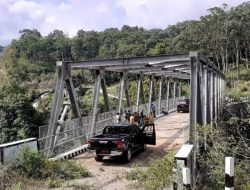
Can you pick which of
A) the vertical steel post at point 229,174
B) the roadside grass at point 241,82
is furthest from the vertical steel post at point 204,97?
the roadside grass at point 241,82

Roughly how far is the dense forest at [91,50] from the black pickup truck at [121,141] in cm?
2056

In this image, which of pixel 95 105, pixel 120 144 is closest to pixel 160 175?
pixel 120 144

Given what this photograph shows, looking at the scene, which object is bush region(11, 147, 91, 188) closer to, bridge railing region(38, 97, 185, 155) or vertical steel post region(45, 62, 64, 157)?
bridge railing region(38, 97, 185, 155)

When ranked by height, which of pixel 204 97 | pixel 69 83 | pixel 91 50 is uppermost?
pixel 91 50

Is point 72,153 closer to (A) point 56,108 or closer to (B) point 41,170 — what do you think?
(A) point 56,108

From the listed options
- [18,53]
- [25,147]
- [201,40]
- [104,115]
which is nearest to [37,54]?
[18,53]

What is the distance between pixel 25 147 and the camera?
503 inches

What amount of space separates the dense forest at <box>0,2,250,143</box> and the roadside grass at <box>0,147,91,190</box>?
23761 millimetres

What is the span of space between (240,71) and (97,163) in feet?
223

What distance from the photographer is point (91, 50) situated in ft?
443

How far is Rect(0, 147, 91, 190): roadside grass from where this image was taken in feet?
37.7

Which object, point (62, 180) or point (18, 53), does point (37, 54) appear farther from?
point (62, 180)

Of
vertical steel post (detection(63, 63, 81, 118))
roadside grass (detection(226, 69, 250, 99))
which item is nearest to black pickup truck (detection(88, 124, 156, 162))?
vertical steel post (detection(63, 63, 81, 118))

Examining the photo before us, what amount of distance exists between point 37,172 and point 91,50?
12391 cm
